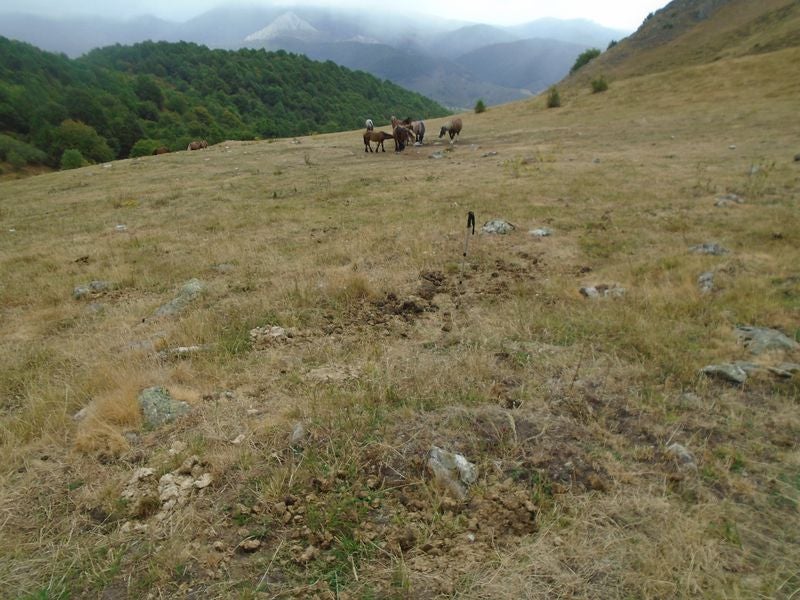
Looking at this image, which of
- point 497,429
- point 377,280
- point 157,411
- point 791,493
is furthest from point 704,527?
point 377,280

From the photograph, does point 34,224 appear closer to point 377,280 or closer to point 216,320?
point 216,320

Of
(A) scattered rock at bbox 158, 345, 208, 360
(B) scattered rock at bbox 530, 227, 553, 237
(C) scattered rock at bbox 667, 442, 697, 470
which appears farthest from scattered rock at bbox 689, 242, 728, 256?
(A) scattered rock at bbox 158, 345, 208, 360

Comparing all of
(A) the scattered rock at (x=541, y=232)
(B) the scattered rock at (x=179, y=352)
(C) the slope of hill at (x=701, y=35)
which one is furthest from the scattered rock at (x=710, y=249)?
(C) the slope of hill at (x=701, y=35)

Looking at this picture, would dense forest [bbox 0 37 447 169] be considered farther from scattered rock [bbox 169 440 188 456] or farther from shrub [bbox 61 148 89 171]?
scattered rock [bbox 169 440 188 456]

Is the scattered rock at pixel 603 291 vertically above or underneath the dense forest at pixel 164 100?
underneath

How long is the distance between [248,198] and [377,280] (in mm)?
9195

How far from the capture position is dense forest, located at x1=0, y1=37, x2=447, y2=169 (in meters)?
68.1

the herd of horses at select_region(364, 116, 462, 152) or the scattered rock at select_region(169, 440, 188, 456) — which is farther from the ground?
the herd of horses at select_region(364, 116, 462, 152)

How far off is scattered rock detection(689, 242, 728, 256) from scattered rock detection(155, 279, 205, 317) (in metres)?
7.58

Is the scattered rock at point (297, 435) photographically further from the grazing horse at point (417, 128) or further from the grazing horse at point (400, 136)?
the grazing horse at point (417, 128)

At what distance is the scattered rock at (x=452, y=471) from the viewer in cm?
263

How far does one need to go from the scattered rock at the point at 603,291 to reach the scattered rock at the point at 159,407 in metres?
4.76

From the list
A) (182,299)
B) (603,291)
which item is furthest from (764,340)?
(182,299)

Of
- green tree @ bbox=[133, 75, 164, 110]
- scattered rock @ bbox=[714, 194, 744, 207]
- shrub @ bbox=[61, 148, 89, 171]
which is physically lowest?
scattered rock @ bbox=[714, 194, 744, 207]
